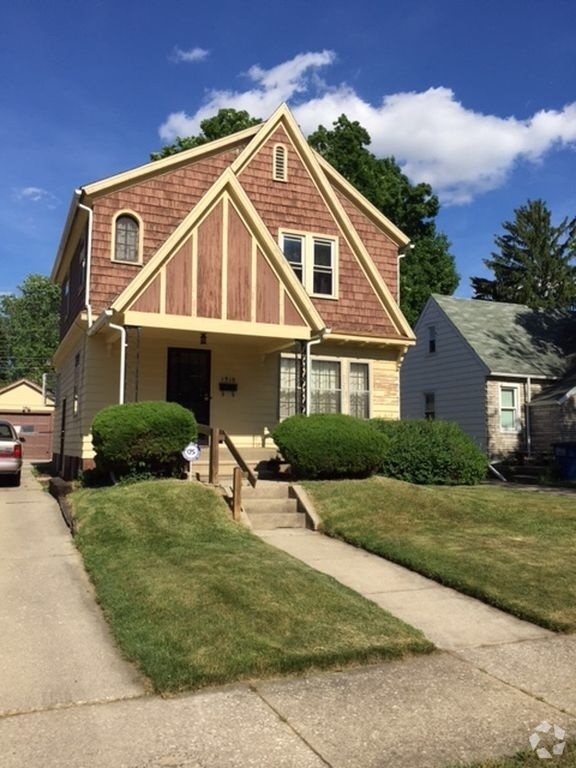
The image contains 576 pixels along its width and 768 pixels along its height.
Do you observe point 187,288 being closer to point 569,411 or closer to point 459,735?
point 459,735

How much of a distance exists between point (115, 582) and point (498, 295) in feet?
163

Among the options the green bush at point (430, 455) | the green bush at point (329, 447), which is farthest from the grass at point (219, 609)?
the green bush at point (430, 455)

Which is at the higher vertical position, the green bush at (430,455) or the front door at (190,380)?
the front door at (190,380)

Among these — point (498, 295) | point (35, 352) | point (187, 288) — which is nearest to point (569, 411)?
point (187, 288)

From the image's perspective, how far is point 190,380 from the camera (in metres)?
16.1

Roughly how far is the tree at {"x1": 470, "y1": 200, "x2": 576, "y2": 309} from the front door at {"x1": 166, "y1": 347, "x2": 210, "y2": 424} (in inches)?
1507

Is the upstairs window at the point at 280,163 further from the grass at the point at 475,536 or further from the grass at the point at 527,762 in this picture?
the grass at the point at 527,762

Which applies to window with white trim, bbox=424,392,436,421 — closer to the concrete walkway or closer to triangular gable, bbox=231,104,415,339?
triangular gable, bbox=231,104,415,339

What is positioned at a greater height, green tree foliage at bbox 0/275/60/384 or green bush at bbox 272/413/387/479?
green tree foliage at bbox 0/275/60/384

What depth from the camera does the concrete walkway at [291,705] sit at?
3.71 meters

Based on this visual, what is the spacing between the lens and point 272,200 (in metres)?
17.6

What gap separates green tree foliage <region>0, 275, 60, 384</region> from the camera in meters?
81.7

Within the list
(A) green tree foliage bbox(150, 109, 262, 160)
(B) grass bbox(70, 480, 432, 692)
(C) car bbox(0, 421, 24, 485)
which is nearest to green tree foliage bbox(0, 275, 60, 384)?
(A) green tree foliage bbox(150, 109, 262, 160)

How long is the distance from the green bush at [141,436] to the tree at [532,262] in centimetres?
4217
